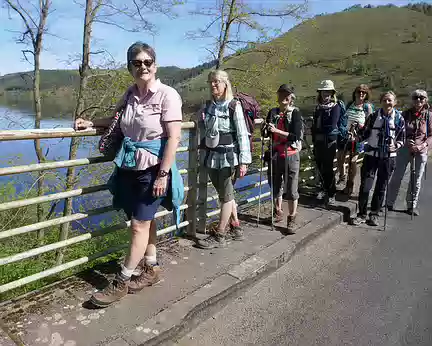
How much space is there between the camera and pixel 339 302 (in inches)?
127

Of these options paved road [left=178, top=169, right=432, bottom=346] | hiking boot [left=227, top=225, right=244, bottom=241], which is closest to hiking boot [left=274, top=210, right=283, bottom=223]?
paved road [left=178, top=169, right=432, bottom=346]

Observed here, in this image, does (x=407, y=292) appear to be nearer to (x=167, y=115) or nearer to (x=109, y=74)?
(x=167, y=115)

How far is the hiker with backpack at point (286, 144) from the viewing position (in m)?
4.29

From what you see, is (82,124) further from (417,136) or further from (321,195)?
(417,136)

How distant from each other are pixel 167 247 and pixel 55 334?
157cm

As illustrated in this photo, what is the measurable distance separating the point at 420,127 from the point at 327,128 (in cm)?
139

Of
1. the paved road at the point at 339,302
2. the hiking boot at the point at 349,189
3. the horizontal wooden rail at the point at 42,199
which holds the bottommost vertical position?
the paved road at the point at 339,302

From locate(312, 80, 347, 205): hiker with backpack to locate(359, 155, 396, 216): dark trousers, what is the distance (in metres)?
0.48

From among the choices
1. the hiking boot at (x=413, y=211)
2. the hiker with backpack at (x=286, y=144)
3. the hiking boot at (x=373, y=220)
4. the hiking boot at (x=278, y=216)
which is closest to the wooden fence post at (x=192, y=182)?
the hiker with backpack at (x=286, y=144)

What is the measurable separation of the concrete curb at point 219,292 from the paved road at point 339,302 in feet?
0.23

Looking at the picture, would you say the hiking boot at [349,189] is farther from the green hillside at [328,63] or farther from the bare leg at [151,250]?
the bare leg at [151,250]

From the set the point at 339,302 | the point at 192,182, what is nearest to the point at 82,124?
the point at 192,182

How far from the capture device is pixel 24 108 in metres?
10.8

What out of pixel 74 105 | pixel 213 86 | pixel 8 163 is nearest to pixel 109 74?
pixel 74 105
